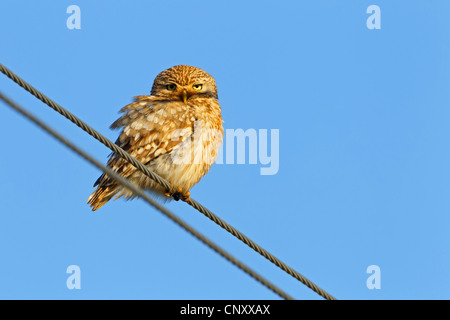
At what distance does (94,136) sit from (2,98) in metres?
0.95

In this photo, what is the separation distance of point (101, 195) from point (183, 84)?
1962mm

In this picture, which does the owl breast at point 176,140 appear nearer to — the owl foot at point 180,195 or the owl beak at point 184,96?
the owl foot at point 180,195

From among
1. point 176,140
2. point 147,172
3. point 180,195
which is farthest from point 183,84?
point 147,172

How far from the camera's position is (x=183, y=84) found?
8.76 metres

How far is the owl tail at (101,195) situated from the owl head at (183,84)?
153 cm

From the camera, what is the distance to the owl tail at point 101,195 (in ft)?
25.2

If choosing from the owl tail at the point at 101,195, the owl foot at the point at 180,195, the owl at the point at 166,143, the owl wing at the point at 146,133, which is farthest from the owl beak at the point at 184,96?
the owl foot at the point at 180,195

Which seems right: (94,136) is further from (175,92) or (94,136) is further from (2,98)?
(175,92)

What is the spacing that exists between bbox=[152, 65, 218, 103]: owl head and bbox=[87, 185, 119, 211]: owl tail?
5.03ft

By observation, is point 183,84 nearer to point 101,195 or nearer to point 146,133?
point 146,133
